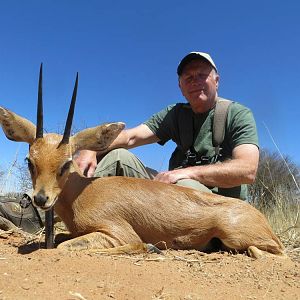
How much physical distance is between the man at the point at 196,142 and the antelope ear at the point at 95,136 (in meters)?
0.95

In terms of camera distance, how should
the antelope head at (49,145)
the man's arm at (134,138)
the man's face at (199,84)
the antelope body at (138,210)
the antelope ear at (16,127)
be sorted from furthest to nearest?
1. the man's arm at (134,138)
2. the man's face at (199,84)
3. the antelope ear at (16,127)
4. the antelope body at (138,210)
5. the antelope head at (49,145)

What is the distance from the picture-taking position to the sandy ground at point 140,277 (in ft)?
9.90

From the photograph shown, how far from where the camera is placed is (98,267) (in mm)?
3518

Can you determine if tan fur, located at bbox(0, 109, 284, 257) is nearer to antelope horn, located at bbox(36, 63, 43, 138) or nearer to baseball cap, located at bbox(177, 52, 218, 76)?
antelope horn, located at bbox(36, 63, 43, 138)

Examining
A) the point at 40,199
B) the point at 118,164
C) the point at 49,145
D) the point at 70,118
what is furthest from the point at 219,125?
the point at 40,199

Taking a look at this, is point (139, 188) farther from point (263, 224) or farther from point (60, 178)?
point (263, 224)

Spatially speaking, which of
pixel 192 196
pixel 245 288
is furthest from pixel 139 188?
pixel 245 288

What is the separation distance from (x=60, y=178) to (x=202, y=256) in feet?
5.04

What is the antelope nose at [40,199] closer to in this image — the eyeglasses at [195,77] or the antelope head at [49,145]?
the antelope head at [49,145]

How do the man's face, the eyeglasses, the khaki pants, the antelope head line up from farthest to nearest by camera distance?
the eyeglasses < the man's face < the khaki pants < the antelope head

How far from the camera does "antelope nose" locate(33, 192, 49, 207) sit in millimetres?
4059

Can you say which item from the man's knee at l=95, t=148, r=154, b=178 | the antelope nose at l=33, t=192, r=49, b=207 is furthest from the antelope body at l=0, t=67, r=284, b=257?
the man's knee at l=95, t=148, r=154, b=178

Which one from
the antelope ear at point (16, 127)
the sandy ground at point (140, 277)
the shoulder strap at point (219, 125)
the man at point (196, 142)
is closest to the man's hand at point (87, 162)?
the man at point (196, 142)

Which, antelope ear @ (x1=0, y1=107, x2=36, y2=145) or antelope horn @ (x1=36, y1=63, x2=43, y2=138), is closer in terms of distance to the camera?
antelope horn @ (x1=36, y1=63, x2=43, y2=138)
